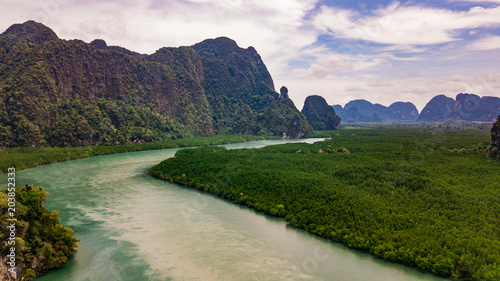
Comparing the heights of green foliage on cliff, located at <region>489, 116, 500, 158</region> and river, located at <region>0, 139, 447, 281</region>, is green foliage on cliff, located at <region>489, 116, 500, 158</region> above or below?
above

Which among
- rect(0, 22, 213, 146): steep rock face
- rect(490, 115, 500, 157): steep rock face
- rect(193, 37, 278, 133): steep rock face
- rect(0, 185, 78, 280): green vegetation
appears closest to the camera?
rect(0, 185, 78, 280): green vegetation

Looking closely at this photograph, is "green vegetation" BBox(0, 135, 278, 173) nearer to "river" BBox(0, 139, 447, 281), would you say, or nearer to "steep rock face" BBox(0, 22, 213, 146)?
"steep rock face" BBox(0, 22, 213, 146)

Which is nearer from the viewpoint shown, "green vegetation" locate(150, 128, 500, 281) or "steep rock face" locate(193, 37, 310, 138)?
"green vegetation" locate(150, 128, 500, 281)

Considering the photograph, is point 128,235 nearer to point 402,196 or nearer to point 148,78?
point 402,196

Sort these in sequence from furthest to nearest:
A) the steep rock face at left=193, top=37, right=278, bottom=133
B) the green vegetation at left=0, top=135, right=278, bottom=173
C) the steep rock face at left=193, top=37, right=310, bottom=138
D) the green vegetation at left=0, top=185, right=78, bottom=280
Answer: the steep rock face at left=193, top=37, right=278, bottom=133, the steep rock face at left=193, top=37, right=310, bottom=138, the green vegetation at left=0, top=135, right=278, bottom=173, the green vegetation at left=0, top=185, right=78, bottom=280

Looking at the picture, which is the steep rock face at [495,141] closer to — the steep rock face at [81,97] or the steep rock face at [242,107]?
the steep rock face at [81,97]

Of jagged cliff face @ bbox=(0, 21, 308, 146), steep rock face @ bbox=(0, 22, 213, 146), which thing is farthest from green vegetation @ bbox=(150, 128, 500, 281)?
jagged cliff face @ bbox=(0, 21, 308, 146)

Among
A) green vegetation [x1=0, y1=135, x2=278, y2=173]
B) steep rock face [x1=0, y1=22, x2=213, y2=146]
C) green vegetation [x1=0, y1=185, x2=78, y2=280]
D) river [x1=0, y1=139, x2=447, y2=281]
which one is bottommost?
river [x1=0, y1=139, x2=447, y2=281]
